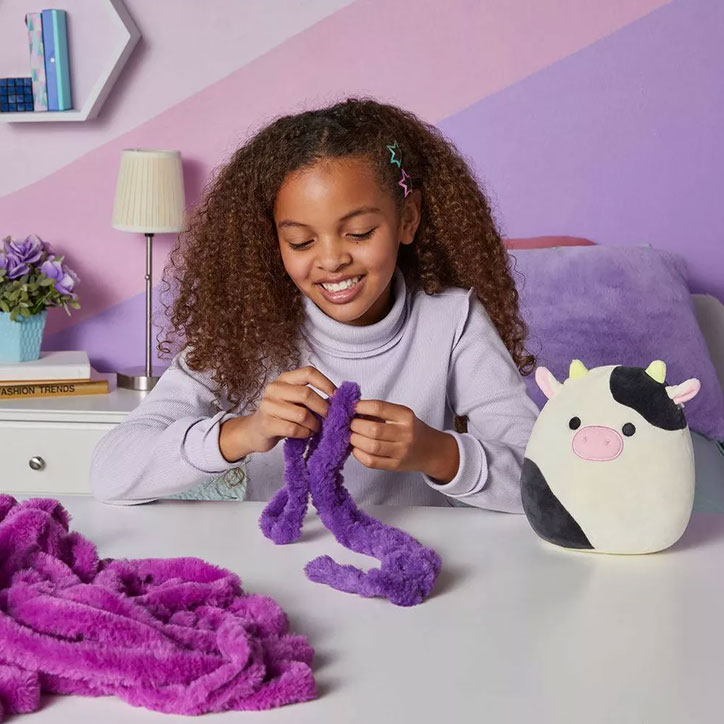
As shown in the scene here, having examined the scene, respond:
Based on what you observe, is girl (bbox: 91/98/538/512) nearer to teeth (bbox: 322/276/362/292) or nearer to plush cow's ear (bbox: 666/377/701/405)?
teeth (bbox: 322/276/362/292)

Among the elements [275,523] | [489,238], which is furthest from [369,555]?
[489,238]

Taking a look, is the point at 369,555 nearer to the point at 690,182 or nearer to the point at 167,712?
the point at 167,712

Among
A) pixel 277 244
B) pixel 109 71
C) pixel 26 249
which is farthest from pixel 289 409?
pixel 109 71

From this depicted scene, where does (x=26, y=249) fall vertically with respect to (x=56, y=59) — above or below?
below

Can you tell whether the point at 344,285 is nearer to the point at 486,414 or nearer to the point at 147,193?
the point at 486,414

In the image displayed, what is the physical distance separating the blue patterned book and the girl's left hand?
181 cm

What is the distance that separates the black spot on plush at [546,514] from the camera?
0.97 m

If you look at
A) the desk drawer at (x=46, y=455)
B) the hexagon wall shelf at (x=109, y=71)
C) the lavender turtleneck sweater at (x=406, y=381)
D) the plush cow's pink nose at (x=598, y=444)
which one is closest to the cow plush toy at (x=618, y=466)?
the plush cow's pink nose at (x=598, y=444)

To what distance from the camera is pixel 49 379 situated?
241 cm

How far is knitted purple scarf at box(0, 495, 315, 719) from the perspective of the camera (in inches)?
25.7

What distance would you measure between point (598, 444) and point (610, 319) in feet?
3.98

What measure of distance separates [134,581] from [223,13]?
207 centimetres

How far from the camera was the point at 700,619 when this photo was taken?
0.83 meters

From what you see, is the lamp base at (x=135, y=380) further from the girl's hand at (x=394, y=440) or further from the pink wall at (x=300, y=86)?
the girl's hand at (x=394, y=440)
